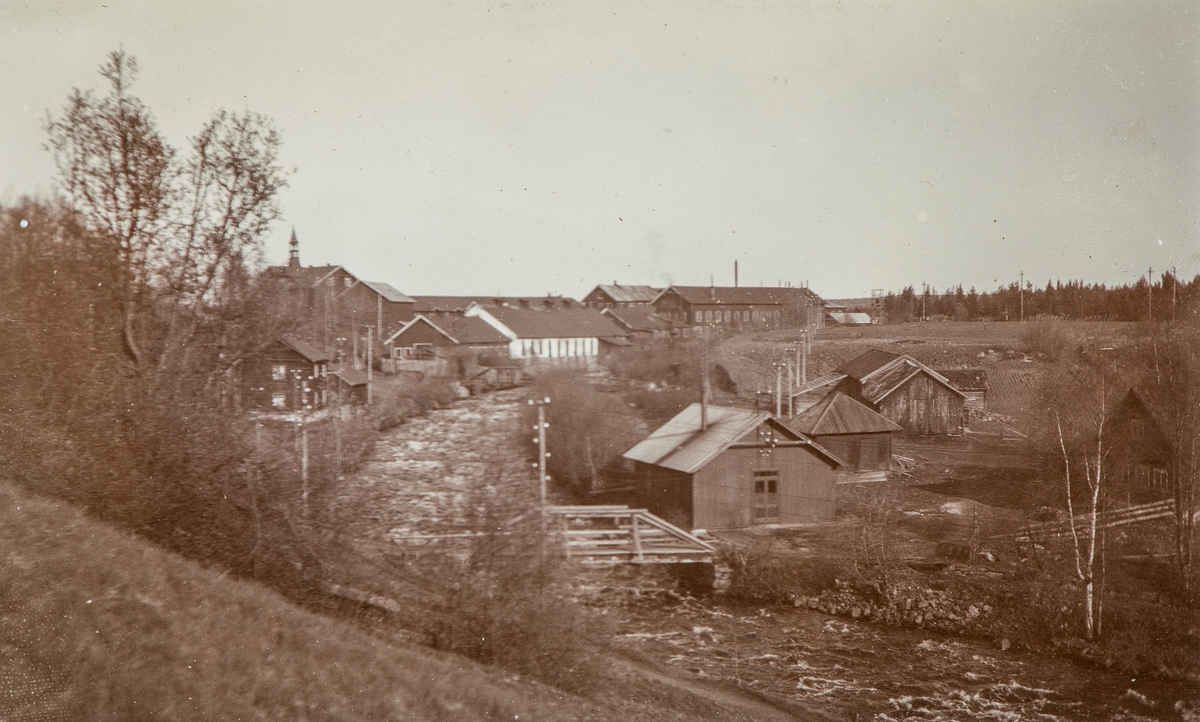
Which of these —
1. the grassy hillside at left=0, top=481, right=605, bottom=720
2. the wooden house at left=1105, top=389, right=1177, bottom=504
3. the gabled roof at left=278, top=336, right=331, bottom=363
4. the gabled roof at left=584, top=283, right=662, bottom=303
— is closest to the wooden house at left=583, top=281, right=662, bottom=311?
the gabled roof at left=584, top=283, right=662, bottom=303

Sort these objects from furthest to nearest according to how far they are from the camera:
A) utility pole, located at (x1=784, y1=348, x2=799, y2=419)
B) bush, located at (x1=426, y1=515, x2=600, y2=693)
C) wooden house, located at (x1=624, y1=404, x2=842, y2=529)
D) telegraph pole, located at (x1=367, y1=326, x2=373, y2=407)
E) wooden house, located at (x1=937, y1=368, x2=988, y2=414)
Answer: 1. wooden house, located at (x1=937, y1=368, x2=988, y2=414)
2. utility pole, located at (x1=784, y1=348, x2=799, y2=419)
3. telegraph pole, located at (x1=367, y1=326, x2=373, y2=407)
4. wooden house, located at (x1=624, y1=404, x2=842, y2=529)
5. bush, located at (x1=426, y1=515, x2=600, y2=693)

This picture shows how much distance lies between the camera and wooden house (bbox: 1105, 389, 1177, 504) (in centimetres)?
472

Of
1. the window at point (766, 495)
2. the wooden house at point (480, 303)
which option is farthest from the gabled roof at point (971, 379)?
the wooden house at point (480, 303)

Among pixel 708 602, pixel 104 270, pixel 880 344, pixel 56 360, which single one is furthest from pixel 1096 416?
pixel 56 360

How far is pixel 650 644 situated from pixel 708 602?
1.73ft

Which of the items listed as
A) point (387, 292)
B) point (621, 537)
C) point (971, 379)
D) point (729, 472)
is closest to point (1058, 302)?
point (971, 379)

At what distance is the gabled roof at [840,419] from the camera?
179 inches

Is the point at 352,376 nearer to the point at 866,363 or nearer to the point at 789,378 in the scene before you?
the point at 789,378

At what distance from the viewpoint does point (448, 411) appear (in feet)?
14.8

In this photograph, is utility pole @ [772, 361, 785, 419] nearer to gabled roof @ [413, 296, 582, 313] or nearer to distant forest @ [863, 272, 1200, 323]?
distant forest @ [863, 272, 1200, 323]

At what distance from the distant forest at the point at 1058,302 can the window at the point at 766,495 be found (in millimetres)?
1666

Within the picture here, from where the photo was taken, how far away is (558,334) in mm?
4641

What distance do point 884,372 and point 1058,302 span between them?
1505mm

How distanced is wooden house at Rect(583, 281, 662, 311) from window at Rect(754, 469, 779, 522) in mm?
1548
